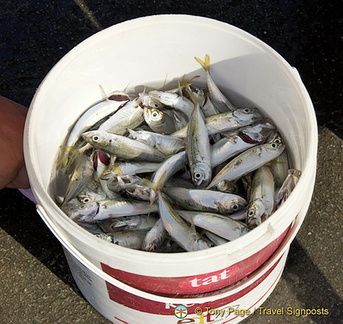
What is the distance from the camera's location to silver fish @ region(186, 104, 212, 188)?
1841 millimetres

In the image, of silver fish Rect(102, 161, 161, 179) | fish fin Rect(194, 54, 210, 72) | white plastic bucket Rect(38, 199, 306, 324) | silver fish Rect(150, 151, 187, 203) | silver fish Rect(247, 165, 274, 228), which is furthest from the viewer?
fish fin Rect(194, 54, 210, 72)

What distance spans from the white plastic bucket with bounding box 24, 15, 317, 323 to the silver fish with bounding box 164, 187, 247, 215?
19cm

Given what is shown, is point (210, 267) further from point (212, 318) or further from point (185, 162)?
point (185, 162)

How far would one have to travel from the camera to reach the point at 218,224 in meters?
1.69

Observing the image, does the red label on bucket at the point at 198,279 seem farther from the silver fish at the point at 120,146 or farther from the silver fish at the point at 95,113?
the silver fish at the point at 95,113

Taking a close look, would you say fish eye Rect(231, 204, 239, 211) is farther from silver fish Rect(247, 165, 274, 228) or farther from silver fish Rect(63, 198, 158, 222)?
silver fish Rect(63, 198, 158, 222)

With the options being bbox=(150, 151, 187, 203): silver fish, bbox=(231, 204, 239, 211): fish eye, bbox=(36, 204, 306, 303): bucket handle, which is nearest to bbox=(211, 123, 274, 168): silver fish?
bbox=(150, 151, 187, 203): silver fish

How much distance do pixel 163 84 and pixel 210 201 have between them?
1.86 feet

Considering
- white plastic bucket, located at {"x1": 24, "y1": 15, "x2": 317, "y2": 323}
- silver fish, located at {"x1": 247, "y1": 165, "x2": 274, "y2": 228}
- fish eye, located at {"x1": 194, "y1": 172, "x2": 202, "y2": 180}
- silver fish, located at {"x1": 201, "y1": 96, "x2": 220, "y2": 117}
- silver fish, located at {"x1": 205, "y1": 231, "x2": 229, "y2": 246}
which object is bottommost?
silver fish, located at {"x1": 205, "y1": 231, "x2": 229, "y2": 246}

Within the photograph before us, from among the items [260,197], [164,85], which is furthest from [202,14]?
[260,197]

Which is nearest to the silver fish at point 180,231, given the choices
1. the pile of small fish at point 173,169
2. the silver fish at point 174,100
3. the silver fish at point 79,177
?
the pile of small fish at point 173,169

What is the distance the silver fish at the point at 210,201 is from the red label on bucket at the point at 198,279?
0.64 feet

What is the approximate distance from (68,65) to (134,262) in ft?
A: 2.36

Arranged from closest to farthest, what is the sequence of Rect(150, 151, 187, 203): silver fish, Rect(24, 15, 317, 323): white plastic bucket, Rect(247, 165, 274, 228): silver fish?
Rect(24, 15, 317, 323): white plastic bucket → Rect(247, 165, 274, 228): silver fish → Rect(150, 151, 187, 203): silver fish
